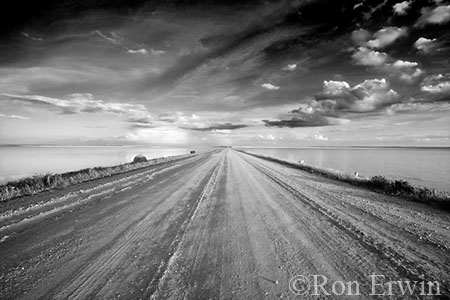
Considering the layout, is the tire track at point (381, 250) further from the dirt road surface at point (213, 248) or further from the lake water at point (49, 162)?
the lake water at point (49, 162)

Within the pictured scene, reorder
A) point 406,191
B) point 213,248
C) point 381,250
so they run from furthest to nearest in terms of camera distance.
→ point 406,191
point 213,248
point 381,250

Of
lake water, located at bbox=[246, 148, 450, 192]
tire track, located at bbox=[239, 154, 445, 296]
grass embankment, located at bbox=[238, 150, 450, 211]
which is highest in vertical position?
tire track, located at bbox=[239, 154, 445, 296]

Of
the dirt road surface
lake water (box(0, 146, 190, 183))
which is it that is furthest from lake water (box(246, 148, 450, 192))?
lake water (box(0, 146, 190, 183))

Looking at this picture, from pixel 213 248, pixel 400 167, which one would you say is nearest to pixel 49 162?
pixel 213 248

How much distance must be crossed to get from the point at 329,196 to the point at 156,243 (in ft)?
27.6

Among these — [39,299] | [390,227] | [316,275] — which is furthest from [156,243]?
[390,227]

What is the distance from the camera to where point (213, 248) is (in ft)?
15.7

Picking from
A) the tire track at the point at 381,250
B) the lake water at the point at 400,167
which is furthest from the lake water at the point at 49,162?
the lake water at the point at 400,167

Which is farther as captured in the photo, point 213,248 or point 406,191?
point 406,191

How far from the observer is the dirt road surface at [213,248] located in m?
3.42

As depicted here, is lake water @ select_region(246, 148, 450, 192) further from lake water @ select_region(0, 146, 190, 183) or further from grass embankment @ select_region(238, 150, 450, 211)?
lake water @ select_region(0, 146, 190, 183)

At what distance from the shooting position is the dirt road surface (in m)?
3.42

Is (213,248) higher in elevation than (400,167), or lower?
higher

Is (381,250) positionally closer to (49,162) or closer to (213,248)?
(213,248)
